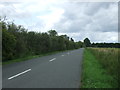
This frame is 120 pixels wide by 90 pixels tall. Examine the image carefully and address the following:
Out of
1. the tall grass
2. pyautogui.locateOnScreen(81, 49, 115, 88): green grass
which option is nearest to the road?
pyautogui.locateOnScreen(81, 49, 115, 88): green grass

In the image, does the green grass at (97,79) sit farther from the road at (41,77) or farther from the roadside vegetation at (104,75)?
the road at (41,77)

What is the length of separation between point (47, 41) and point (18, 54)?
20957mm

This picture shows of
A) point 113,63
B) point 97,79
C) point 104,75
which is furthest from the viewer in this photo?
point 113,63

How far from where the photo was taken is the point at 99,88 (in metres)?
7.66

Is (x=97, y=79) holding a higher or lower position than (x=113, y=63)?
lower

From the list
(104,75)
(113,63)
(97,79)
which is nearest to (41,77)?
(97,79)

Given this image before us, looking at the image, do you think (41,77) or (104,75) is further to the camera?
(104,75)

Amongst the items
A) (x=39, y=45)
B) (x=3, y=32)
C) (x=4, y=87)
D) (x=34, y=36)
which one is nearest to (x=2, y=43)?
(x=3, y=32)

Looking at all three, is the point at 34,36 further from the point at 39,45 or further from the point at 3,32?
the point at 3,32

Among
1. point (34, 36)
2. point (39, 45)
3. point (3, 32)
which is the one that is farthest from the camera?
point (39, 45)

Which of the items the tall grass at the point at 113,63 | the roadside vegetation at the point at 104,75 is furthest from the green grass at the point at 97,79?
the tall grass at the point at 113,63

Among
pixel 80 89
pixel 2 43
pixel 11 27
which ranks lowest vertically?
pixel 80 89

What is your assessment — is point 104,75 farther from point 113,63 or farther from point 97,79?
point 97,79

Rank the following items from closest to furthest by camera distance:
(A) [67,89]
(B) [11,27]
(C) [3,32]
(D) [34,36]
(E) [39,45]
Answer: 1. (A) [67,89]
2. (C) [3,32]
3. (B) [11,27]
4. (D) [34,36]
5. (E) [39,45]
